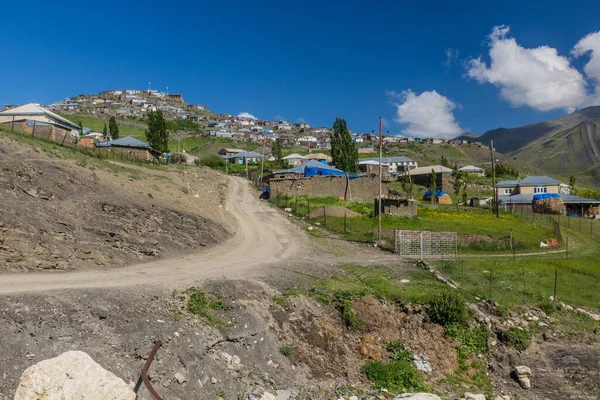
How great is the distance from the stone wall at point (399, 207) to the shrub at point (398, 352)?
1047 inches

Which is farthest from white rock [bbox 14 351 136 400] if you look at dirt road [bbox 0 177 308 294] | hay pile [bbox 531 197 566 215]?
hay pile [bbox 531 197 566 215]

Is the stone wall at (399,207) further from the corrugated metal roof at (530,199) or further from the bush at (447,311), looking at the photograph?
the corrugated metal roof at (530,199)

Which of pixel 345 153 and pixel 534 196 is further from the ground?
pixel 345 153

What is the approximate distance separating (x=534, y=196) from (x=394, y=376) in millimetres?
66125

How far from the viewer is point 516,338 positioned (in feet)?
61.5

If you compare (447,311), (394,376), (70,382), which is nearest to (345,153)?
(447,311)

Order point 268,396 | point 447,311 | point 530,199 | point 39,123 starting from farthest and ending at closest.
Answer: point 530,199 → point 39,123 → point 447,311 → point 268,396

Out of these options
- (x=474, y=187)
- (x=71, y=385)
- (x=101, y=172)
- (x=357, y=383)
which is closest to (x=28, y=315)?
(x=71, y=385)

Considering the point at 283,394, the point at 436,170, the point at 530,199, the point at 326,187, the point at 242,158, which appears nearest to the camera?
the point at 283,394

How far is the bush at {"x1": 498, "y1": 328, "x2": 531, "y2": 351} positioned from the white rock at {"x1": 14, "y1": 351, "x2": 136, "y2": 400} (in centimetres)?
1560

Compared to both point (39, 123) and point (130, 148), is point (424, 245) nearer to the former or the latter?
point (39, 123)

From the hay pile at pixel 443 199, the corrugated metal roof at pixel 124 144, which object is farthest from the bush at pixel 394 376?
the hay pile at pixel 443 199

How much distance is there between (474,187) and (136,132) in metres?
103

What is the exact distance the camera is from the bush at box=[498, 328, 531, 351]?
60.9 feet
